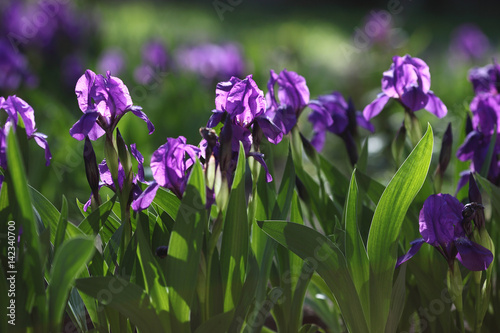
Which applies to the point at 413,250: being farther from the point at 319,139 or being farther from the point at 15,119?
the point at 15,119

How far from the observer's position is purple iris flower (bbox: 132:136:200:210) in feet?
3.94

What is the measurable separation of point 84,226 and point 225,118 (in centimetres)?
41

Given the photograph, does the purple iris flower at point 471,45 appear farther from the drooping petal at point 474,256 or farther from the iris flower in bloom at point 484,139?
the drooping petal at point 474,256

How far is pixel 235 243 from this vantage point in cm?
128

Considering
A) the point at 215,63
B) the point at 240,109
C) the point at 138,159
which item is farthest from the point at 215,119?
the point at 215,63

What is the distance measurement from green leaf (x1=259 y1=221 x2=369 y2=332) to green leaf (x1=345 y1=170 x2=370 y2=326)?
1.0 inches

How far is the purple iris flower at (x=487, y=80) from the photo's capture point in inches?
72.2

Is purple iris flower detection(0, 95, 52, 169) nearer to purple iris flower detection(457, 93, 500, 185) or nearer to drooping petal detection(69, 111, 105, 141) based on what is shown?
drooping petal detection(69, 111, 105, 141)

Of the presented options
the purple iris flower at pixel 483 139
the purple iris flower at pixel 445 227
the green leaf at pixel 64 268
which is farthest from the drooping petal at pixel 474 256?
the green leaf at pixel 64 268

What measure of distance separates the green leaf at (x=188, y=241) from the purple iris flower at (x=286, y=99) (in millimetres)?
425

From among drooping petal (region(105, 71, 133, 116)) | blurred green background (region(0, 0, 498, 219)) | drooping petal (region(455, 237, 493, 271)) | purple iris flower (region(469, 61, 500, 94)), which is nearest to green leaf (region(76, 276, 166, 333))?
drooping petal (region(105, 71, 133, 116))

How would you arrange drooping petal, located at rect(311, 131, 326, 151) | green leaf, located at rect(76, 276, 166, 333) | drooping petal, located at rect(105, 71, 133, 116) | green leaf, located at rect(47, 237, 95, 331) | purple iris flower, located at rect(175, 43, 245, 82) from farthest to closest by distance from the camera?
purple iris flower, located at rect(175, 43, 245, 82) < drooping petal, located at rect(311, 131, 326, 151) < drooping petal, located at rect(105, 71, 133, 116) < green leaf, located at rect(76, 276, 166, 333) < green leaf, located at rect(47, 237, 95, 331)

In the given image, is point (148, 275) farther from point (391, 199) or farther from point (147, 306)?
point (391, 199)

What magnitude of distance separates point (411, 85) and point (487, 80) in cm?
45
